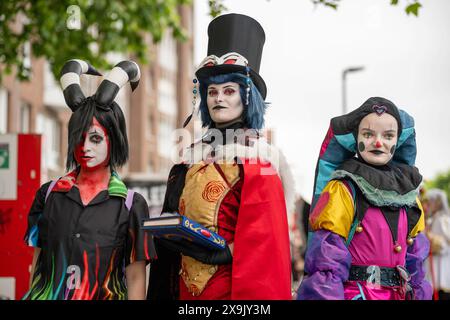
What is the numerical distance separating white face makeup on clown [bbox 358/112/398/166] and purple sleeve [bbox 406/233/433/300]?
2.13 feet

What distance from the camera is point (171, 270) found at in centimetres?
465

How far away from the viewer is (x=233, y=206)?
4.42 m

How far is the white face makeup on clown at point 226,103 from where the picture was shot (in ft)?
15.2

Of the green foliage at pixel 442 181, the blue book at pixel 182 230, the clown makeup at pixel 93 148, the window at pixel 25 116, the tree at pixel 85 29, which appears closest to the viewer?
the blue book at pixel 182 230

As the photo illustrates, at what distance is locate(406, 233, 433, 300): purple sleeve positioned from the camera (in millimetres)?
4605

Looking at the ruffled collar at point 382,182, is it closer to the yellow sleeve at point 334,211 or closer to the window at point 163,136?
the yellow sleeve at point 334,211

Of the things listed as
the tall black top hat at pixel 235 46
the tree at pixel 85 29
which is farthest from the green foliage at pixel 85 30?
the tall black top hat at pixel 235 46

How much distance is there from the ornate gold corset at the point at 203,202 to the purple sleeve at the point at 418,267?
1305 mm

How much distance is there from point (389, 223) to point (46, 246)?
210 centimetres

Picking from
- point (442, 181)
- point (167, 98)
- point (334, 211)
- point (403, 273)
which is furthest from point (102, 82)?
point (442, 181)

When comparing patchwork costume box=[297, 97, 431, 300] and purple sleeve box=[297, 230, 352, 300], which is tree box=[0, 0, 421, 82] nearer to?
patchwork costume box=[297, 97, 431, 300]

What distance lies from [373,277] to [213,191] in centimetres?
112
